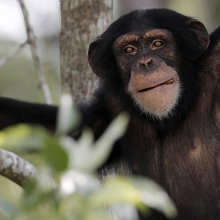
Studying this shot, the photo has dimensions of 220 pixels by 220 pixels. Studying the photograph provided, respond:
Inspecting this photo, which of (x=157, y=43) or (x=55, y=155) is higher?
(x=55, y=155)

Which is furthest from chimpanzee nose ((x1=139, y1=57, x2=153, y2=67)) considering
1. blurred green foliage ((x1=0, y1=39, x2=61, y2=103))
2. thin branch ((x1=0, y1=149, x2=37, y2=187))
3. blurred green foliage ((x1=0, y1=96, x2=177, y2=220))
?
blurred green foliage ((x1=0, y1=39, x2=61, y2=103))

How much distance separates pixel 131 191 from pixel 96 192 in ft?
0.37

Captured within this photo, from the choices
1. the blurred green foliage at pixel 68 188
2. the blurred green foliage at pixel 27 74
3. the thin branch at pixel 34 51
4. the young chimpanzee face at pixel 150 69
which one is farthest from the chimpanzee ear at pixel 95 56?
the blurred green foliage at pixel 27 74

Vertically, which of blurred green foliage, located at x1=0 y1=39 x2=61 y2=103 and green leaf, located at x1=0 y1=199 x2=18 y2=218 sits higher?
green leaf, located at x1=0 y1=199 x2=18 y2=218

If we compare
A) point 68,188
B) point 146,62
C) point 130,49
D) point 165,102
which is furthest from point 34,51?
point 68,188

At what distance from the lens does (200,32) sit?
5.05 metres

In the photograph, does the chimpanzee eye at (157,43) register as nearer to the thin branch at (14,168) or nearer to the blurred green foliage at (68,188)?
the thin branch at (14,168)

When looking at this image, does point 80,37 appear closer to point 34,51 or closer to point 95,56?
point 34,51

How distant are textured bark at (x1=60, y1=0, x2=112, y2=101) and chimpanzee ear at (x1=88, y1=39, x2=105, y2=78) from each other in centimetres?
57

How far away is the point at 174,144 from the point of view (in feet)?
16.2

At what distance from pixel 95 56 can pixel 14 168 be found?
1.56 metres

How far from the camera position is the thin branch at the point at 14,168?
4.03 m

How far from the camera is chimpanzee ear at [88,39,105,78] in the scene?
5.30m

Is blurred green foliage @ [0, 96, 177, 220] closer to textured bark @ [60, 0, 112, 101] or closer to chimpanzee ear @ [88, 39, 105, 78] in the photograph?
chimpanzee ear @ [88, 39, 105, 78]
